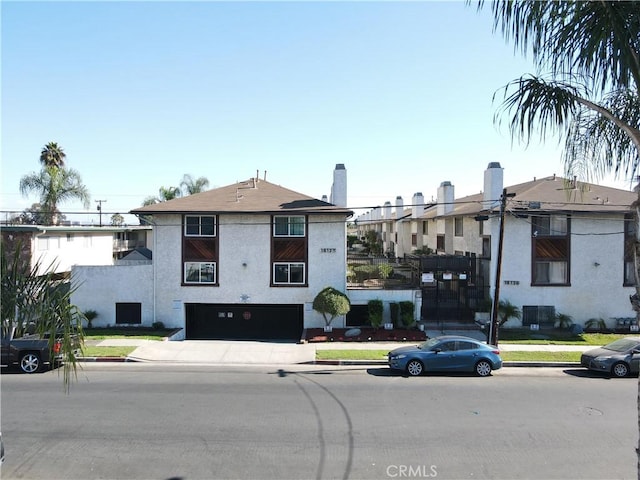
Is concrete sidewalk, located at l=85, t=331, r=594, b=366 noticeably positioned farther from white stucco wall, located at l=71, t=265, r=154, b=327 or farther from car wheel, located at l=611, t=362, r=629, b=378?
white stucco wall, located at l=71, t=265, r=154, b=327

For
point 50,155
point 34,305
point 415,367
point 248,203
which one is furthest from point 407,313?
point 50,155

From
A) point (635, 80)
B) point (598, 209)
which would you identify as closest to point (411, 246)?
point (598, 209)

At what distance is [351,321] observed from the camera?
2441 cm

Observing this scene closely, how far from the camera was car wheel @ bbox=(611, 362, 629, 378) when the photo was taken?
15.5m

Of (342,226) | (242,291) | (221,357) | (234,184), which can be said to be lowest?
(221,357)

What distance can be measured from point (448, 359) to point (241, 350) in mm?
8770

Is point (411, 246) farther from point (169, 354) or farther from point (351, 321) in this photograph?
point (169, 354)

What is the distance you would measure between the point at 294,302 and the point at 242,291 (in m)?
2.77

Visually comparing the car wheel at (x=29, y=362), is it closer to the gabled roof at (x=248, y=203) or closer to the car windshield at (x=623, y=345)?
the gabled roof at (x=248, y=203)

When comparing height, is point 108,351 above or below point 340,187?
below

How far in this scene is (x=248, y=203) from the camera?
2469cm

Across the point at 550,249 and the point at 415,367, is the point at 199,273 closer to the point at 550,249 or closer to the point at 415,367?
the point at 415,367

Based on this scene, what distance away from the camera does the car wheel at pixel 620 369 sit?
15.5 metres

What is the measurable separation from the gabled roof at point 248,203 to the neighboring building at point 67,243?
624cm
